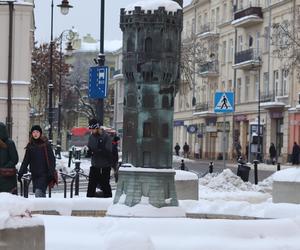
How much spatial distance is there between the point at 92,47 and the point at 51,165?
5507 inches

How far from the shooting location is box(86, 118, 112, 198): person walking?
16672 mm

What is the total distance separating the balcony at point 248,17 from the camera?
70.1 m

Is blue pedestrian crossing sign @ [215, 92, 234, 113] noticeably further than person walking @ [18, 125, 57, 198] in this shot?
Yes

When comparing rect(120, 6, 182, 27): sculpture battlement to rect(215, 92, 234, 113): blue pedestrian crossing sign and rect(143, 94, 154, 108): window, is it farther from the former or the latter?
rect(215, 92, 234, 113): blue pedestrian crossing sign

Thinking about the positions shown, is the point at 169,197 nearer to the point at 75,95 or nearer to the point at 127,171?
the point at 127,171

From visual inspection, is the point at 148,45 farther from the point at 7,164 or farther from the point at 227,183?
the point at 227,183

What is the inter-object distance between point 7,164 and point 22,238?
21.8 feet

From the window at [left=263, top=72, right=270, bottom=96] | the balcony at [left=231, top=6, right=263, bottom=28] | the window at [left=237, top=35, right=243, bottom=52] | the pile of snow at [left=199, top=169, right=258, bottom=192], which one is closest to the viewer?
the pile of snow at [left=199, top=169, right=258, bottom=192]

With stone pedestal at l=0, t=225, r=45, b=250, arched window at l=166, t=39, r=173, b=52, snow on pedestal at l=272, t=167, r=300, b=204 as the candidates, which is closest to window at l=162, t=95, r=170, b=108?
arched window at l=166, t=39, r=173, b=52

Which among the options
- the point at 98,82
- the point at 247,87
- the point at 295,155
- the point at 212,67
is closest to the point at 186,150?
the point at 212,67

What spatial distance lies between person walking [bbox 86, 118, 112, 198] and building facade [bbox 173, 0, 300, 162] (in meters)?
37.0

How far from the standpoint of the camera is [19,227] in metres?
6.64

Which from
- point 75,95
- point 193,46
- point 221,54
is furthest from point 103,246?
point 75,95

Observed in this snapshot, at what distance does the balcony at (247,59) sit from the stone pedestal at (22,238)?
210 feet
